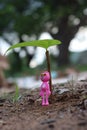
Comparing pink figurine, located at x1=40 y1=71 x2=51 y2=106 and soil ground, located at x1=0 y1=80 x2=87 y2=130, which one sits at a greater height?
pink figurine, located at x1=40 y1=71 x2=51 y2=106

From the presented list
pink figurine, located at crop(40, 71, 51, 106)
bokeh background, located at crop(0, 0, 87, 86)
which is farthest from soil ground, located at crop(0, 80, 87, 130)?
bokeh background, located at crop(0, 0, 87, 86)

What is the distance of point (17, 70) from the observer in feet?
45.3

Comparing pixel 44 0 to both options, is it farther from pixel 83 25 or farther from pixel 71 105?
pixel 71 105

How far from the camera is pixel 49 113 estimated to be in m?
1.28

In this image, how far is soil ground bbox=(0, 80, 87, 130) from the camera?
42.6 inches

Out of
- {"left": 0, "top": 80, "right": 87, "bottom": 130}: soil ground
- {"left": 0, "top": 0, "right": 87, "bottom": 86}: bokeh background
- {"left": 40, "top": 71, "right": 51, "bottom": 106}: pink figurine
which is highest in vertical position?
{"left": 0, "top": 0, "right": 87, "bottom": 86}: bokeh background

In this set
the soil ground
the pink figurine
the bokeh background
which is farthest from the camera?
the bokeh background

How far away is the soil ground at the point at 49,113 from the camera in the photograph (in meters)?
1.08

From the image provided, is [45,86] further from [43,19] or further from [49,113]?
[43,19]

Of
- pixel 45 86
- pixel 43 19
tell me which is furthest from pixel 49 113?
pixel 43 19

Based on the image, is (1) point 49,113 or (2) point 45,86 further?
(2) point 45,86

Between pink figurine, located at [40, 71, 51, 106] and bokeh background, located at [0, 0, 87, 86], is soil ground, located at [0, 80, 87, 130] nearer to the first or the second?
pink figurine, located at [40, 71, 51, 106]

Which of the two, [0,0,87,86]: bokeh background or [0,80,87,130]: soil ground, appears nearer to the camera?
[0,80,87,130]: soil ground

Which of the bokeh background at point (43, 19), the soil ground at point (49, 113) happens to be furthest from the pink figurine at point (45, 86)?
the bokeh background at point (43, 19)
